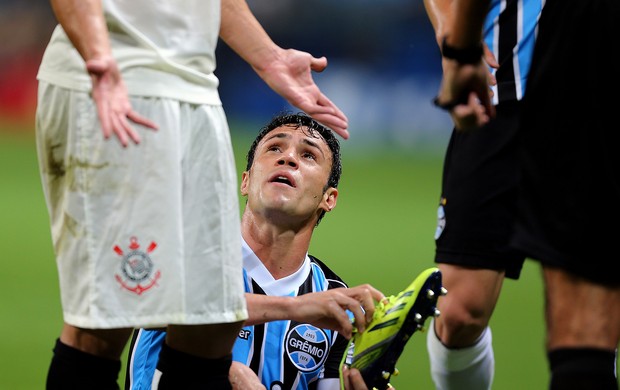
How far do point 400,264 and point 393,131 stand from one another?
5348mm

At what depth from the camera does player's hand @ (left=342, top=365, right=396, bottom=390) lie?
3.31m

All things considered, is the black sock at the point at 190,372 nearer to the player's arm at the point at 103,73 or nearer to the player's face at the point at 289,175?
the player's arm at the point at 103,73

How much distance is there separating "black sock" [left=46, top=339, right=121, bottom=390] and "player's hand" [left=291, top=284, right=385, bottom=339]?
741 millimetres

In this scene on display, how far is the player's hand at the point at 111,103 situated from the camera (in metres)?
2.50

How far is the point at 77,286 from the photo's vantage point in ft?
8.78

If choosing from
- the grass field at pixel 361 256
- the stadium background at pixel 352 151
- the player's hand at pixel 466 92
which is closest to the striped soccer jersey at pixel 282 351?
the grass field at pixel 361 256

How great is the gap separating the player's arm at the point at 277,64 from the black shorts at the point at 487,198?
0.60 m

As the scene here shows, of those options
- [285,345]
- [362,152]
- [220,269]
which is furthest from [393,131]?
[220,269]

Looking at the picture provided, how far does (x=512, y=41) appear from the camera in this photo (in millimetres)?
3555

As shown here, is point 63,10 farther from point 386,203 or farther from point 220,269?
point 386,203

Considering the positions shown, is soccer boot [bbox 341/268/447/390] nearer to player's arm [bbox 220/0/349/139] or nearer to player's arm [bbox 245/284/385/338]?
player's arm [bbox 245/284/385/338]

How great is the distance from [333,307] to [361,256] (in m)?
4.91

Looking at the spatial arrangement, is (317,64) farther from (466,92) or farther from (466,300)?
(466,300)

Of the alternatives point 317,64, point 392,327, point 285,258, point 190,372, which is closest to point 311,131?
point 285,258
